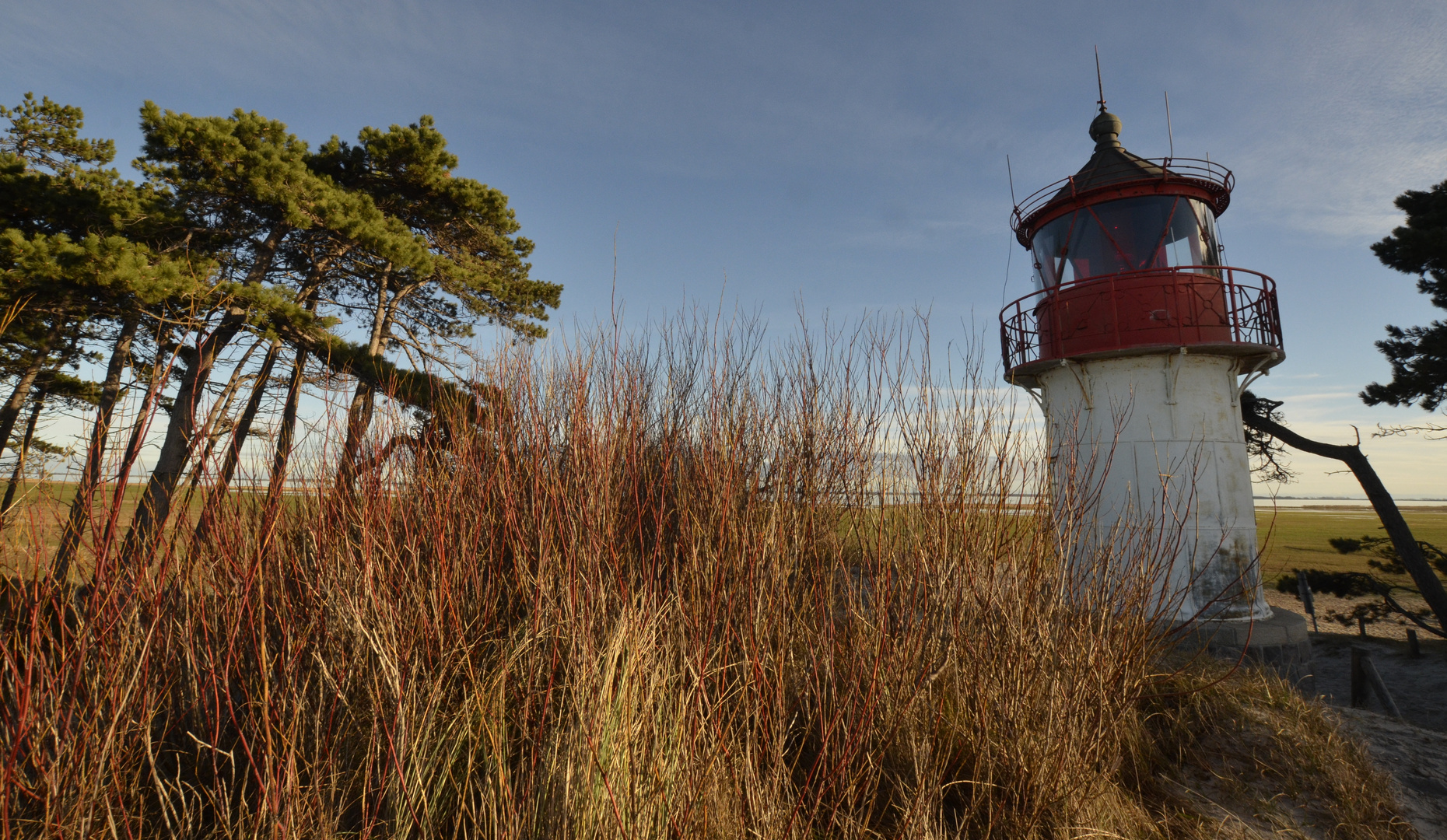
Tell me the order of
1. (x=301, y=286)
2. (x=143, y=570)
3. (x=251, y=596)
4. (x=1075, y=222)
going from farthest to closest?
1. (x=301, y=286)
2. (x=1075, y=222)
3. (x=251, y=596)
4. (x=143, y=570)

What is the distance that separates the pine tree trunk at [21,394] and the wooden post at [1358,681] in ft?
61.4

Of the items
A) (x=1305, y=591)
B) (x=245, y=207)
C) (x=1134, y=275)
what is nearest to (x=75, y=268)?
(x=245, y=207)

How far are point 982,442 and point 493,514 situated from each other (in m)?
2.80

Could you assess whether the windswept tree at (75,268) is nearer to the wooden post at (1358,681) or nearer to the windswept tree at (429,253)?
the windswept tree at (429,253)

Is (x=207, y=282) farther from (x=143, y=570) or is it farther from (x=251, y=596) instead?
(x=143, y=570)

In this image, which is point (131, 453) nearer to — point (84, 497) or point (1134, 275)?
point (84, 497)

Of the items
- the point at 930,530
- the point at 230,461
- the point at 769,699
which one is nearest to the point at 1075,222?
the point at 930,530

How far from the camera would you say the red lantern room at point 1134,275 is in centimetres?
686

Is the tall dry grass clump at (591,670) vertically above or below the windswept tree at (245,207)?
below

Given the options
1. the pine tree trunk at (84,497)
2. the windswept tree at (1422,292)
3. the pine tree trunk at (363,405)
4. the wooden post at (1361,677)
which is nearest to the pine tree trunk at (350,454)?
the pine tree trunk at (363,405)

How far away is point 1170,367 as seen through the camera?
6.92m

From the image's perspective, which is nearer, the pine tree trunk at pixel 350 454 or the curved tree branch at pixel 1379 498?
the pine tree trunk at pixel 350 454

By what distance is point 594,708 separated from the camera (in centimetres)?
214

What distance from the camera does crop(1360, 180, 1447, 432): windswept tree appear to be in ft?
29.1
